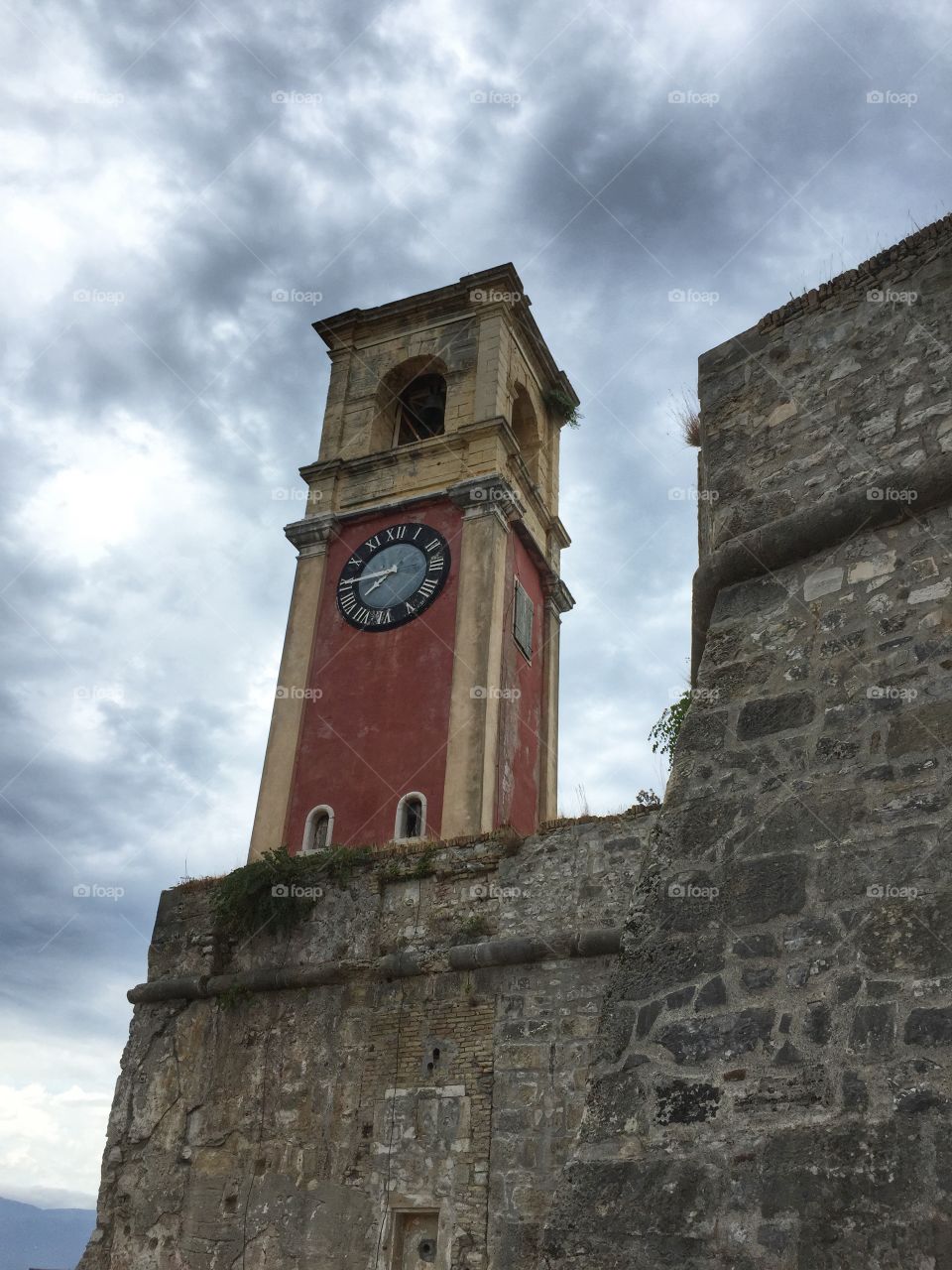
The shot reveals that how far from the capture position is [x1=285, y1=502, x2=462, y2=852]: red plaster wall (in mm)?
15781

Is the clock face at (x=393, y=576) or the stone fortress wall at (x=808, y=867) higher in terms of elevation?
the clock face at (x=393, y=576)

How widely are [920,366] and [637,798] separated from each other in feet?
17.3

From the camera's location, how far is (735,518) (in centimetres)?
484

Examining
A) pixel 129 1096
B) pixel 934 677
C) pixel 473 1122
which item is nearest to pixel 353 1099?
pixel 473 1122

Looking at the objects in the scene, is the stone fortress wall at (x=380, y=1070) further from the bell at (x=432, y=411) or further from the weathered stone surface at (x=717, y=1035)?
the bell at (x=432, y=411)

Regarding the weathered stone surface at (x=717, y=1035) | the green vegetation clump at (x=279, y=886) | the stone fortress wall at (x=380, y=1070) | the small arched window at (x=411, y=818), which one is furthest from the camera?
the small arched window at (x=411, y=818)

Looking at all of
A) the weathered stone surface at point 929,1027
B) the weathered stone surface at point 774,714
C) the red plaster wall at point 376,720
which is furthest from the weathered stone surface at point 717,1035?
the red plaster wall at point 376,720

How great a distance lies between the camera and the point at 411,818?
15.5 metres

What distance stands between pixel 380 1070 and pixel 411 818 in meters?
7.00

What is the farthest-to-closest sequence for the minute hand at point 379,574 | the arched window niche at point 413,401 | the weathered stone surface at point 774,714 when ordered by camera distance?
1. the arched window niche at point 413,401
2. the minute hand at point 379,574
3. the weathered stone surface at point 774,714

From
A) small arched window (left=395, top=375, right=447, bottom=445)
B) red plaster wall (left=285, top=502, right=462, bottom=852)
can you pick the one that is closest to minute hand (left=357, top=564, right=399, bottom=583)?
red plaster wall (left=285, top=502, right=462, bottom=852)

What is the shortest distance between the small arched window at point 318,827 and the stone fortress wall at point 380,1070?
19.2 ft

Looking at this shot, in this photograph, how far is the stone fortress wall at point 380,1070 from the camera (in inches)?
308

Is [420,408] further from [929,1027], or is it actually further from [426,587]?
[929,1027]
